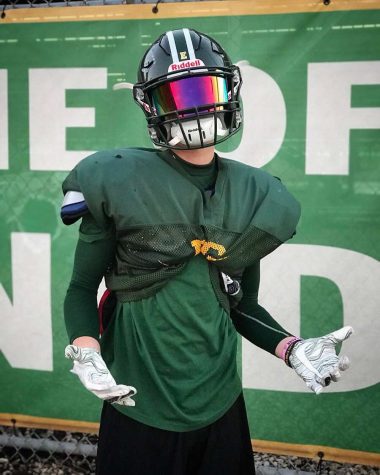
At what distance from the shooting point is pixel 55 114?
2793 millimetres

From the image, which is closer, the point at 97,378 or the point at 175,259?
the point at 97,378

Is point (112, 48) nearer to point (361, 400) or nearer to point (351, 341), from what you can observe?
point (351, 341)

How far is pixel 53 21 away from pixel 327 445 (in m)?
2.36

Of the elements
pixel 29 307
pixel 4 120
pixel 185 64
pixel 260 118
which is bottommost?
pixel 29 307

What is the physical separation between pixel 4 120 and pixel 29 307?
93cm

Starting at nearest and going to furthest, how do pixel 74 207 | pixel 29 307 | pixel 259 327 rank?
1. pixel 74 207
2. pixel 259 327
3. pixel 29 307

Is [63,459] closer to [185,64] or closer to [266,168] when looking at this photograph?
[266,168]

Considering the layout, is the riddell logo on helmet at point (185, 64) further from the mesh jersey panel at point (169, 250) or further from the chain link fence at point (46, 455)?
the chain link fence at point (46, 455)

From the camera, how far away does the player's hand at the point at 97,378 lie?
123 centimetres

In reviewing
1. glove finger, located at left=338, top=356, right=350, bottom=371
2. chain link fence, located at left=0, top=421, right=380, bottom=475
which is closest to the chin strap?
glove finger, located at left=338, top=356, right=350, bottom=371

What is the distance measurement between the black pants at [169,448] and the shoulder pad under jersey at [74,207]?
50 centimetres

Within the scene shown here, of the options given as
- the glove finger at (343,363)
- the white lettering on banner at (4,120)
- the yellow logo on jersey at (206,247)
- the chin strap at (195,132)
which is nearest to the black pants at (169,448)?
the glove finger at (343,363)

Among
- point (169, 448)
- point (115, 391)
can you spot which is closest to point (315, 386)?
point (169, 448)

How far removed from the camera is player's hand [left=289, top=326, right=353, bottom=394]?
54.6 inches
